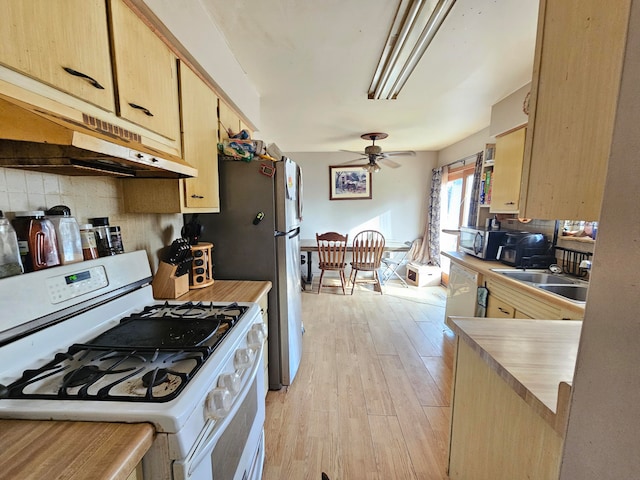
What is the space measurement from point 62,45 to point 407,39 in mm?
1549

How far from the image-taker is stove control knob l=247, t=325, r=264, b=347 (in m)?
1.01

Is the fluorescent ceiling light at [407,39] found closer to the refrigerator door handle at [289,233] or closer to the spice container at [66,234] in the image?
the refrigerator door handle at [289,233]

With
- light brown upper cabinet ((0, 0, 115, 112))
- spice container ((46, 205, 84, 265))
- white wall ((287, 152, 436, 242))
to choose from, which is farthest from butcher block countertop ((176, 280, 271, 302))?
white wall ((287, 152, 436, 242))

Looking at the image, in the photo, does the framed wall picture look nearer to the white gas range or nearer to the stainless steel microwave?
the stainless steel microwave

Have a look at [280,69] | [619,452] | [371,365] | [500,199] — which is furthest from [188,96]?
[500,199]

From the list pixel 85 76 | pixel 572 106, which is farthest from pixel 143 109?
pixel 572 106

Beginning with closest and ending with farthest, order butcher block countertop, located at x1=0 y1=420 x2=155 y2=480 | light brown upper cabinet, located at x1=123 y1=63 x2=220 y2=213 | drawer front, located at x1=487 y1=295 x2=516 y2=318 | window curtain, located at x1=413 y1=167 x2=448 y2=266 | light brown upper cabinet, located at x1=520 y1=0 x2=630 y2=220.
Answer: butcher block countertop, located at x1=0 y1=420 x2=155 y2=480 → light brown upper cabinet, located at x1=520 y1=0 x2=630 y2=220 → light brown upper cabinet, located at x1=123 y1=63 x2=220 y2=213 → drawer front, located at x1=487 y1=295 x2=516 y2=318 → window curtain, located at x1=413 y1=167 x2=448 y2=266

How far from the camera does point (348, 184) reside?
476cm

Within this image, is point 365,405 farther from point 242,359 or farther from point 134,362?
point 134,362

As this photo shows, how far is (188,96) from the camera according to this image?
130cm

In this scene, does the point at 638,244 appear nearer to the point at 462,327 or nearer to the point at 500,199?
the point at 462,327

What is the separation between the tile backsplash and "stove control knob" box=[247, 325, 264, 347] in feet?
2.64

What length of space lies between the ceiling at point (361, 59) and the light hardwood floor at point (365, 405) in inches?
89.5

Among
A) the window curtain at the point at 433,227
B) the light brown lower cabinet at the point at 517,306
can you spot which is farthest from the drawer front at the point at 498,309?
the window curtain at the point at 433,227
